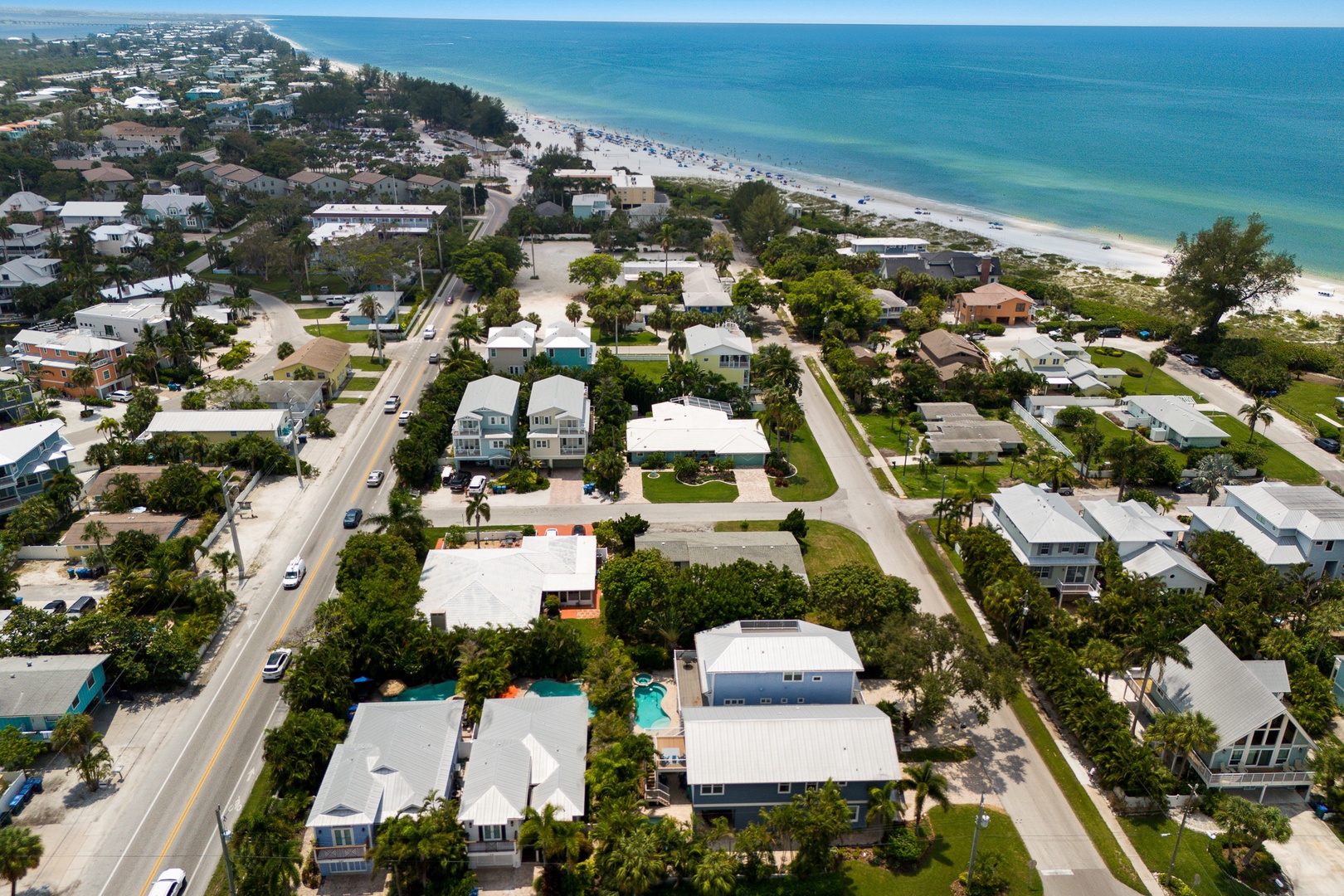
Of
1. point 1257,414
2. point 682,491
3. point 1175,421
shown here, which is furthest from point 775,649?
point 1257,414

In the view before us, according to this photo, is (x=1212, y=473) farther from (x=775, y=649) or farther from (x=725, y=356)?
(x=725, y=356)

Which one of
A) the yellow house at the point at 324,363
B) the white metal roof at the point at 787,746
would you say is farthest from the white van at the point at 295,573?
the yellow house at the point at 324,363

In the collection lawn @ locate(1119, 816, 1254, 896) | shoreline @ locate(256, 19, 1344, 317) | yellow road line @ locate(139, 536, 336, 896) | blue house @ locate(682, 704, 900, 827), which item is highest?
shoreline @ locate(256, 19, 1344, 317)

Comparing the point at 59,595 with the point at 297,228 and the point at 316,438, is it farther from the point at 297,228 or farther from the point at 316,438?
the point at 297,228

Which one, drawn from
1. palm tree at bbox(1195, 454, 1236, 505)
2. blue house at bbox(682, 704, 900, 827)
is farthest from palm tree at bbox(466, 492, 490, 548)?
palm tree at bbox(1195, 454, 1236, 505)

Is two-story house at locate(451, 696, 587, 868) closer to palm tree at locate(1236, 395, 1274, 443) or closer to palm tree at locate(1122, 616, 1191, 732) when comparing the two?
palm tree at locate(1122, 616, 1191, 732)
